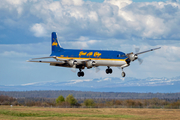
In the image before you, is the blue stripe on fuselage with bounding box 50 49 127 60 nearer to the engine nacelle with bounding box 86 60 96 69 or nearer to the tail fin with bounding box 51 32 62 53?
the engine nacelle with bounding box 86 60 96 69

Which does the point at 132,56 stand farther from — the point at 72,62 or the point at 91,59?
the point at 72,62

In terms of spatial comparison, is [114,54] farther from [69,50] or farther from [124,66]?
[69,50]

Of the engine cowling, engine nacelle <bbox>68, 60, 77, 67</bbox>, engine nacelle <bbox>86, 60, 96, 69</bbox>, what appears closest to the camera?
the engine cowling

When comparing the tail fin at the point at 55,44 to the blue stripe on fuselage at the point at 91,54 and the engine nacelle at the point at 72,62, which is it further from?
the engine nacelle at the point at 72,62

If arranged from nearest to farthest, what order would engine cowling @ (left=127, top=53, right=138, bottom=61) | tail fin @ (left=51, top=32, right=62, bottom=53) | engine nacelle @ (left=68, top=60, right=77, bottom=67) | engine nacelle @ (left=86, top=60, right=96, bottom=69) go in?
engine cowling @ (left=127, top=53, right=138, bottom=61), engine nacelle @ (left=86, top=60, right=96, bottom=69), engine nacelle @ (left=68, top=60, right=77, bottom=67), tail fin @ (left=51, top=32, right=62, bottom=53)

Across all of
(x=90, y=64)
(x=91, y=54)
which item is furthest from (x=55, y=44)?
(x=90, y=64)

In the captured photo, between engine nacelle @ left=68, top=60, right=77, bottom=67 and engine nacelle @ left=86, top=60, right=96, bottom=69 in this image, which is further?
engine nacelle @ left=68, top=60, right=77, bottom=67

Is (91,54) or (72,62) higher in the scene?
(91,54)

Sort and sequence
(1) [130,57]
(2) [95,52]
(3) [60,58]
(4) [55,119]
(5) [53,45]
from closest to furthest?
(1) [130,57] → (2) [95,52] → (3) [60,58] → (5) [53,45] → (4) [55,119]

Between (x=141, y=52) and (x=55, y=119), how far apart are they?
6244 centimetres

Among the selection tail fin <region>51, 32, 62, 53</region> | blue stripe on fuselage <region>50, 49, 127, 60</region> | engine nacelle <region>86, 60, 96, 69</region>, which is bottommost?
engine nacelle <region>86, 60, 96, 69</region>

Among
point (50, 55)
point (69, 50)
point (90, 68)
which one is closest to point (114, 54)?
point (90, 68)

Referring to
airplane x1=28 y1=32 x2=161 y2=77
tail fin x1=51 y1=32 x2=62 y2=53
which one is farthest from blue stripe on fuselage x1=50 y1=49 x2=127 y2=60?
tail fin x1=51 y1=32 x2=62 y2=53

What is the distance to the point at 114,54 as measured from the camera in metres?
79.9
